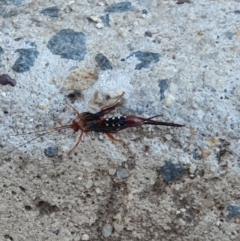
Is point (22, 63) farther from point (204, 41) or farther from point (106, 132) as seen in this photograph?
point (204, 41)

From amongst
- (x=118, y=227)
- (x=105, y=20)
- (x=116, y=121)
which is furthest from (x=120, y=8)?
(x=118, y=227)

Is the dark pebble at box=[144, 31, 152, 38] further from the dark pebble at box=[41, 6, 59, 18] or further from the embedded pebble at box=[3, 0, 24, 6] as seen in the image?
the embedded pebble at box=[3, 0, 24, 6]

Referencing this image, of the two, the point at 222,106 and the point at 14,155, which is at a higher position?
the point at 222,106

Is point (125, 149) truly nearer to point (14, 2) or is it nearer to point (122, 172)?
point (122, 172)

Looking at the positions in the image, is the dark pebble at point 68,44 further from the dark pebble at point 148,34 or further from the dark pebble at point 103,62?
the dark pebble at point 148,34

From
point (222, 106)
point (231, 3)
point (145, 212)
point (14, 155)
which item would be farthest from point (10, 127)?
point (231, 3)

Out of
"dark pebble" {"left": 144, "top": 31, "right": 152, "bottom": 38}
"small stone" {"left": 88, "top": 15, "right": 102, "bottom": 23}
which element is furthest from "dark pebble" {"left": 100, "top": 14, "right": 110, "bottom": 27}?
"dark pebble" {"left": 144, "top": 31, "right": 152, "bottom": 38}

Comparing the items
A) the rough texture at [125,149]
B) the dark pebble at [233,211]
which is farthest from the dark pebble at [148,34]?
the dark pebble at [233,211]
